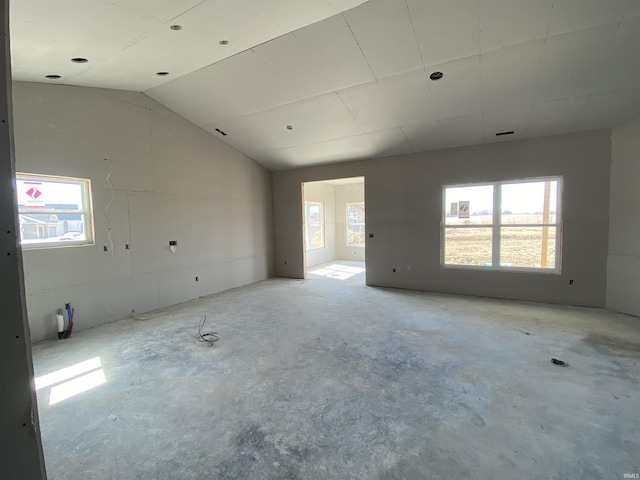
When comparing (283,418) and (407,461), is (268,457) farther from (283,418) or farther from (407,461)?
(407,461)

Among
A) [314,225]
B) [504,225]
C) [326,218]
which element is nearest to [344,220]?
[326,218]

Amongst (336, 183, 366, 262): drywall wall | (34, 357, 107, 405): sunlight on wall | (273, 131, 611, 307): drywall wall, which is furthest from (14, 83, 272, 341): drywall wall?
(336, 183, 366, 262): drywall wall

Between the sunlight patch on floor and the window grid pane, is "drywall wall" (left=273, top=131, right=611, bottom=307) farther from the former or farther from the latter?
the sunlight patch on floor

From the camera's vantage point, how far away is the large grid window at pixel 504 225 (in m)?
4.75

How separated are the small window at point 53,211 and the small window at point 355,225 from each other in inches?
297

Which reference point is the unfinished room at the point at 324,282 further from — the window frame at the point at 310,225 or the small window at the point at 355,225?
the small window at the point at 355,225

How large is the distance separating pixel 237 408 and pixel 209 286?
12.5ft

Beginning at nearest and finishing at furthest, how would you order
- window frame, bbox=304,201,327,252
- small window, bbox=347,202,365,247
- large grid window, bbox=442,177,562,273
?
large grid window, bbox=442,177,562,273
window frame, bbox=304,201,327,252
small window, bbox=347,202,365,247

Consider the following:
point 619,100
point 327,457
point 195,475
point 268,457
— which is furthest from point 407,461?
point 619,100

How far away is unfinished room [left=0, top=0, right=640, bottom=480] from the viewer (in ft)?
5.86

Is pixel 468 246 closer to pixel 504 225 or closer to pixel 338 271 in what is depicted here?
pixel 504 225

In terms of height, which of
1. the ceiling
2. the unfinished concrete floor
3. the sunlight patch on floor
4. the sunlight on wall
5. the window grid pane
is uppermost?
the ceiling

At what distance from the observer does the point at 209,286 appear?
564cm

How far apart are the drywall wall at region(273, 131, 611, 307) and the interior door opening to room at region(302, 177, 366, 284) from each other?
1.99 m
